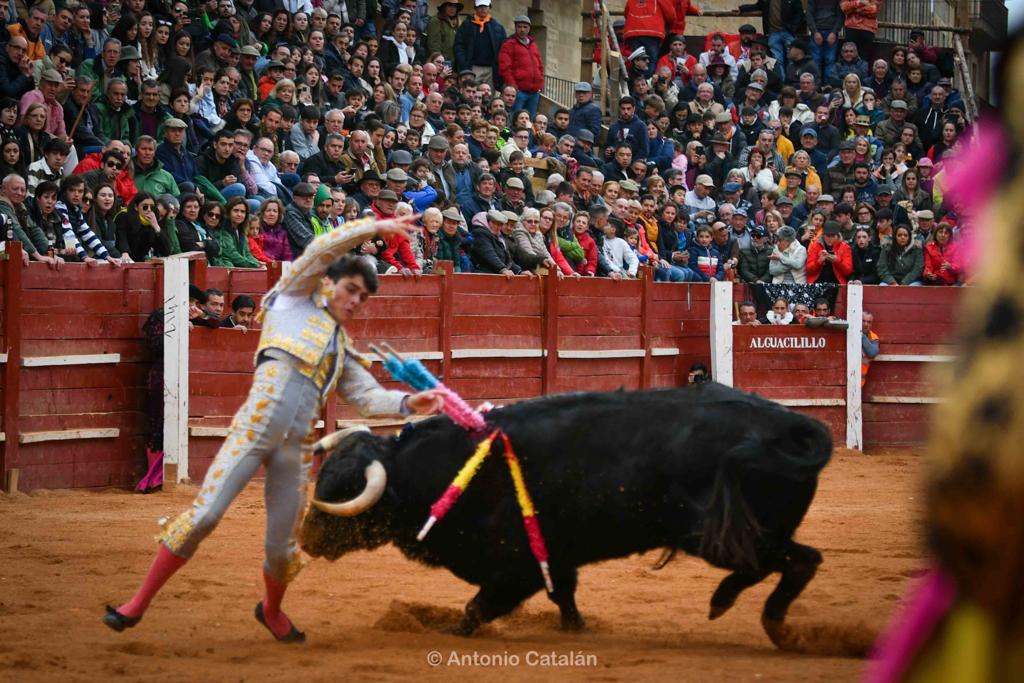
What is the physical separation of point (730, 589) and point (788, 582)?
226 millimetres

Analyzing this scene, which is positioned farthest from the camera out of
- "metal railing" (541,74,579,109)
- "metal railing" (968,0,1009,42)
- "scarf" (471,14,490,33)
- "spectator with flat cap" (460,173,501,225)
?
"metal railing" (968,0,1009,42)

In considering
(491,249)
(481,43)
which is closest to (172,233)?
(491,249)

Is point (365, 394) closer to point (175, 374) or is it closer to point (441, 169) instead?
point (175, 374)

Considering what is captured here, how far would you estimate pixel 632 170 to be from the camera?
14250mm

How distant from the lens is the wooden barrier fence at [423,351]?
8375 mm

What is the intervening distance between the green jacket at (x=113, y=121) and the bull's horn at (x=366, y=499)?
5.74 metres

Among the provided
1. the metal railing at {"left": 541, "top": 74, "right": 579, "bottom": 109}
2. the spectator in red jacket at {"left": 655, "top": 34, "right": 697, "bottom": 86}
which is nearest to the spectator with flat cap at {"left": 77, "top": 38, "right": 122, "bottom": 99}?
the spectator in red jacket at {"left": 655, "top": 34, "right": 697, "bottom": 86}

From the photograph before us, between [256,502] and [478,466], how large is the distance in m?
3.97

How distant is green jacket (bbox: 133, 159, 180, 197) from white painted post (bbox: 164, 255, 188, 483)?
762 mm

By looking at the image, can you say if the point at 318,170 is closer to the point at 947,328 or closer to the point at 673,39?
the point at 947,328

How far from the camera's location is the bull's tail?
14.6 feet

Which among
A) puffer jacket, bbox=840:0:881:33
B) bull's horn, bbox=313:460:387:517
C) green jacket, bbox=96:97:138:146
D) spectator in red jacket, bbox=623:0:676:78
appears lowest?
bull's horn, bbox=313:460:387:517

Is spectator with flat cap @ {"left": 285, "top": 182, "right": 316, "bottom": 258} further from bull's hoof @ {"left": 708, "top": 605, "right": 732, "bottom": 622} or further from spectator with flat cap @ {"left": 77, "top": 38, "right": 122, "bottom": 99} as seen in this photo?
bull's hoof @ {"left": 708, "top": 605, "right": 732, "bottom": 622}

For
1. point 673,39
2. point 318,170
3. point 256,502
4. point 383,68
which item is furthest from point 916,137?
point 256,502
